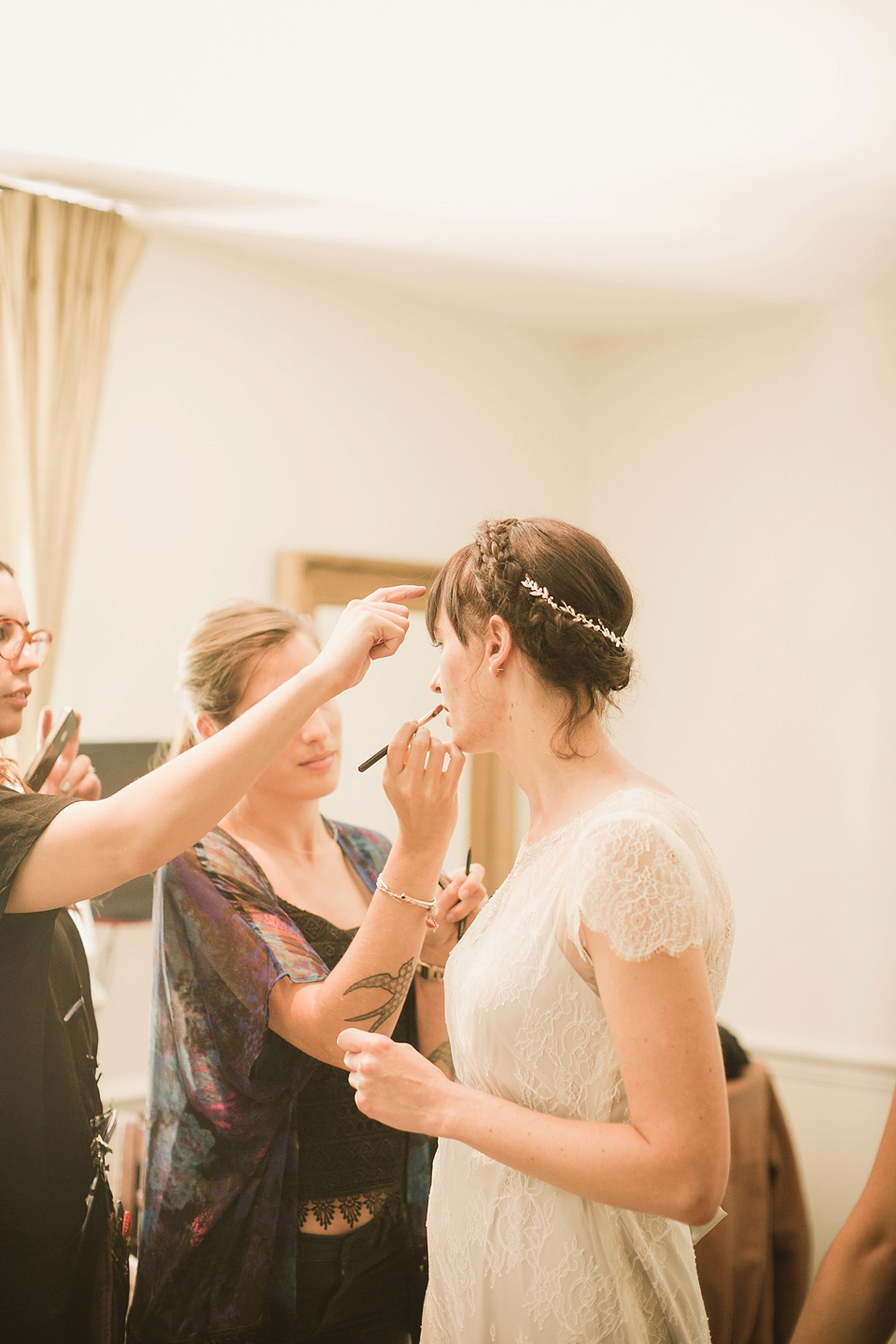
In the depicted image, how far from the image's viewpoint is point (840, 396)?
112 inches

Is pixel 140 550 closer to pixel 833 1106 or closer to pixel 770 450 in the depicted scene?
pixel 770 450

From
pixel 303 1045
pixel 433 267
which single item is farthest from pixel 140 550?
pixel 303 1045

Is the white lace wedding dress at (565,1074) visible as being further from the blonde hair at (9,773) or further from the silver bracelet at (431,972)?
the blonde hair at (9,773)

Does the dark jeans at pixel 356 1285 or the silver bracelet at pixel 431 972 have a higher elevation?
the silver bracelet at pixel 431 972

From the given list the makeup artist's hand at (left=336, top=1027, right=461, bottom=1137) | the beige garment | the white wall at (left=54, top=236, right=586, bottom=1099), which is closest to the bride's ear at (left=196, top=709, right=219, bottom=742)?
the makeup artist's hand at (left=336, top=1027, right=461, bottom=1137)

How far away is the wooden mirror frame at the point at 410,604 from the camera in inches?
104

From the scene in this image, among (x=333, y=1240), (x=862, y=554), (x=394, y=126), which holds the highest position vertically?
(x=394, y=126)

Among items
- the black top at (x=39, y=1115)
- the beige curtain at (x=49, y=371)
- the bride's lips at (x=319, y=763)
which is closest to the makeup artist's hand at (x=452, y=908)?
the bride's lips at (x=319, y=763)

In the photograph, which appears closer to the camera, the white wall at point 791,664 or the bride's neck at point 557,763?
the bride's neck at point 557,763

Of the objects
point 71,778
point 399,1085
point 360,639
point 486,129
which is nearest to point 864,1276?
point 399,1085

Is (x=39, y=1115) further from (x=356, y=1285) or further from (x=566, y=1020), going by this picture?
(x=566, y=1020)

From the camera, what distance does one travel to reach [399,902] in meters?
1.26

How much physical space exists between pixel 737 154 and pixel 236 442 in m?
1.31

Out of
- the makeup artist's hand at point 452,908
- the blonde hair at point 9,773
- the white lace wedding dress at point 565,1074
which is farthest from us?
the makeup artist's hand at point 452,908
